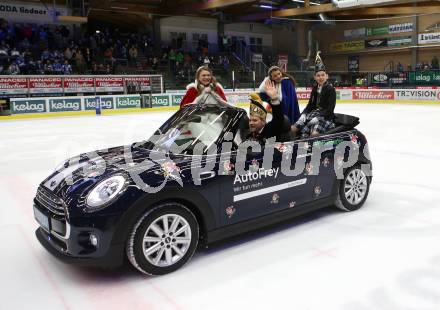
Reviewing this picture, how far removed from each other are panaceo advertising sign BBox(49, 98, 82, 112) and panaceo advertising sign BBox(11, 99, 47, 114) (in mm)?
320

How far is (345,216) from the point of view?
4.29 m

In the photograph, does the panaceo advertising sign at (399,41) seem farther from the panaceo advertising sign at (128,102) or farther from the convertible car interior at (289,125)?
the convertible car interior at (289,125)

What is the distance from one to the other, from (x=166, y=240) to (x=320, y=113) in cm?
243

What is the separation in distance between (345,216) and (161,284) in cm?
215

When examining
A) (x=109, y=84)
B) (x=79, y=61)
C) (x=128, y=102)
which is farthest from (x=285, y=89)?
(x=79, y=61)

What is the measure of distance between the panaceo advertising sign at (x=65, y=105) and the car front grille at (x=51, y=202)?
15.6 meters

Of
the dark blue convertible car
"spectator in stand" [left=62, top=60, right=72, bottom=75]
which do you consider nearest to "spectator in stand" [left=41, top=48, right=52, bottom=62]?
"spectator in stand" [left=62, top=60, right=72, bottom=75]

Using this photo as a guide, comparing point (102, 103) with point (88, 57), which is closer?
point (102, 103)

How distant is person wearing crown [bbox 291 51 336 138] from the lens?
14.8ft

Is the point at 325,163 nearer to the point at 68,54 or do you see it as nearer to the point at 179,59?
the point at 68,54

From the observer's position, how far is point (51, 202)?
119 inches

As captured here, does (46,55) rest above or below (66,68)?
above

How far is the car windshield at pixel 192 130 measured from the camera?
3428 mm

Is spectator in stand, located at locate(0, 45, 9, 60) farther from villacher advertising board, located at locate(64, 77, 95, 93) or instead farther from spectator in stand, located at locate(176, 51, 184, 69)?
spectator in stand, located at locate(176, 51, 184, 69)
